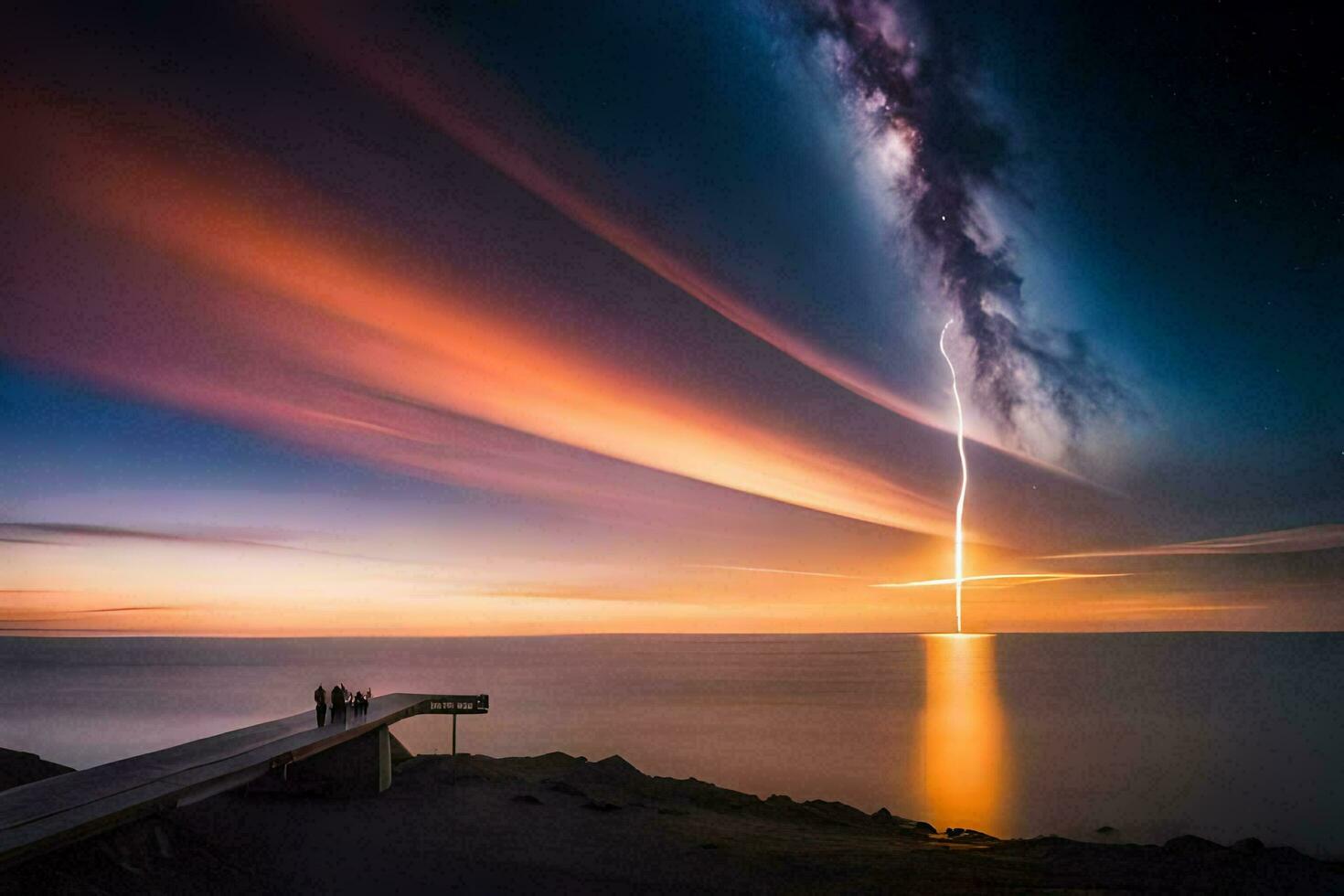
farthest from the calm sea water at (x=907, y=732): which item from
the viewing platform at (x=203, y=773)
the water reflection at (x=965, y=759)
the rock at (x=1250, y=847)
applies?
the viewing platform at (x=203, y=773)

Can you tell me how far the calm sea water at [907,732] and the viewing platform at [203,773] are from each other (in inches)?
897

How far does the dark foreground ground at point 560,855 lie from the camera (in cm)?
1709

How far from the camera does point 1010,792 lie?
4538cm

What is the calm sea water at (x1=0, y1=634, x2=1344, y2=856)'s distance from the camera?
42.8m

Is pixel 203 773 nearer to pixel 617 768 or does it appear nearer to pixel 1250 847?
pixel 617 768

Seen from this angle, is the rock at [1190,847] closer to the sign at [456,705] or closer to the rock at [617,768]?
the rock at [617,768]

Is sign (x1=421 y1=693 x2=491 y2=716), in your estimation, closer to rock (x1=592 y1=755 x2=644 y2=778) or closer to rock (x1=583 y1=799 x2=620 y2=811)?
rock (x1=592 y1=755 x2=644 y2=778)

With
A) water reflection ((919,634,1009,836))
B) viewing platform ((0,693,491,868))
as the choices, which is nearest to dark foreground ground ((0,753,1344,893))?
viewing platform ((0,693,491,868))

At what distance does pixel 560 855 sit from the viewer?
2123 cm

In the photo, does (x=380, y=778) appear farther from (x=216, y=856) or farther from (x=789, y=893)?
(x=789, y=893)

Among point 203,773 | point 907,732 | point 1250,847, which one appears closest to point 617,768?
point 203,773

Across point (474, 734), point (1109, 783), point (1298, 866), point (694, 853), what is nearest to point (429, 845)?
point (694, 853)

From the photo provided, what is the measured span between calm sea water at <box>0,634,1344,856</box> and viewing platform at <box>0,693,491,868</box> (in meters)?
22.8

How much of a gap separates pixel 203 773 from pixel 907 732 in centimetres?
5687
